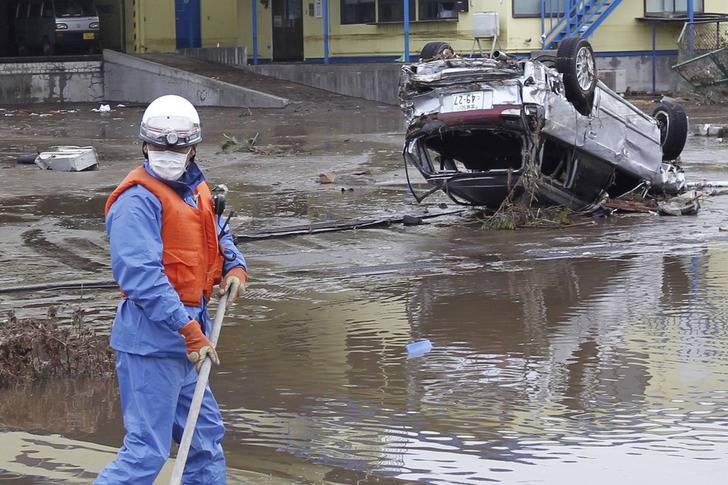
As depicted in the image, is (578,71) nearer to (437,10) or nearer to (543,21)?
(543,21)

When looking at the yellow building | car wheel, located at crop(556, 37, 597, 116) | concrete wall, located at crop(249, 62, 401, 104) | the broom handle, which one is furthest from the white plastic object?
the broom handle

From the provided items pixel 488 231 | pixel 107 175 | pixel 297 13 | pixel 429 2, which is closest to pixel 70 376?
pixel 488 231

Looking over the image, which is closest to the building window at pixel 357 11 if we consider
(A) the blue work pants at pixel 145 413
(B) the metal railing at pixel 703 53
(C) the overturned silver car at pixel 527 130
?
(B) the metal railing at pixel 703 53

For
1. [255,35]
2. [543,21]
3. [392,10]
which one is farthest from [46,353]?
[255,35]

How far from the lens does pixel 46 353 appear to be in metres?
6.76

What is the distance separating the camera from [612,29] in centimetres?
3097

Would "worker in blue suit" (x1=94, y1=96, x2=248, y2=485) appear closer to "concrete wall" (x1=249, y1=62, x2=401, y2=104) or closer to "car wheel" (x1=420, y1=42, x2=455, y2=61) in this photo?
"car wheel" (x1=420, y1=42, x2=455, y2=61)

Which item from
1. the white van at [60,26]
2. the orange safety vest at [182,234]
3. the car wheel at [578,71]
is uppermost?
the white van at [60,26]

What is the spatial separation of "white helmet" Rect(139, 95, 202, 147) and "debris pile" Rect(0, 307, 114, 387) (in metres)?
2.60

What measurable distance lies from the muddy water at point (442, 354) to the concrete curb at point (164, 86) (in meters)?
15.5

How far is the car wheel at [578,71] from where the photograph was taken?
36.7 ft

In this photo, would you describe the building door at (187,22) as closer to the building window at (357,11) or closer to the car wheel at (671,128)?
the building window at (357,11)

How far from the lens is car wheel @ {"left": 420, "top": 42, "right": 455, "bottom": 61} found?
1176cm

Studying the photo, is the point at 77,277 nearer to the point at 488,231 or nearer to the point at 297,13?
the point at 488,231
